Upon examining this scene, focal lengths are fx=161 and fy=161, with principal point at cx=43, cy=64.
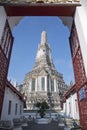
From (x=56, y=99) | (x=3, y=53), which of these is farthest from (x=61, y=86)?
(x=3, y=53)

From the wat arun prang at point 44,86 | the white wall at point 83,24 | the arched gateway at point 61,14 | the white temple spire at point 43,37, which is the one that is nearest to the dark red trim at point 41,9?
the arched gateway at point 61,14


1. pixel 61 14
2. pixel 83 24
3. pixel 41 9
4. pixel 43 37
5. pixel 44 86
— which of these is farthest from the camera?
pixel 43 37

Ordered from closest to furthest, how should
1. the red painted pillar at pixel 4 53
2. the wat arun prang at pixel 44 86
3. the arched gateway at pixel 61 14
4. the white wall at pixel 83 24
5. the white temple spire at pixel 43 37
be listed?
1. the white wall at pixel 83 24
2. the arched gateway at pixel 61 14
3. the red painted pillar at pixel 4 53
4. the wat arun prang at pixel 44 86
5. the white temple spire at pixel 43 37

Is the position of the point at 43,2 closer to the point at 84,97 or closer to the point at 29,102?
the point at 84,97

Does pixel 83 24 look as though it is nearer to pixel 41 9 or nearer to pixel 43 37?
pixel 41 9

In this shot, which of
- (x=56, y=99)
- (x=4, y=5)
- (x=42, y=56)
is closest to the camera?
(x=4, y=5)

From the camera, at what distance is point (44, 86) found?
139ft

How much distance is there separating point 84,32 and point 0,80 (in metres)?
3.27

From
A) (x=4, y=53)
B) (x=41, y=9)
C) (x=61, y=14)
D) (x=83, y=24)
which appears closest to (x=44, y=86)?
(x=4, y=53)

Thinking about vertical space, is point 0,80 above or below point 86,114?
above

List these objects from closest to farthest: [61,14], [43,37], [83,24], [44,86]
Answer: [83,24], [61,14], [44,86], [43,37]

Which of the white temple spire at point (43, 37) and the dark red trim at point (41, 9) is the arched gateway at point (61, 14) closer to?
the dark red trim at point (41, 9)

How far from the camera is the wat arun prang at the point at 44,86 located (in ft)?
126

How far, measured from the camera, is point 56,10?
19.0ft
